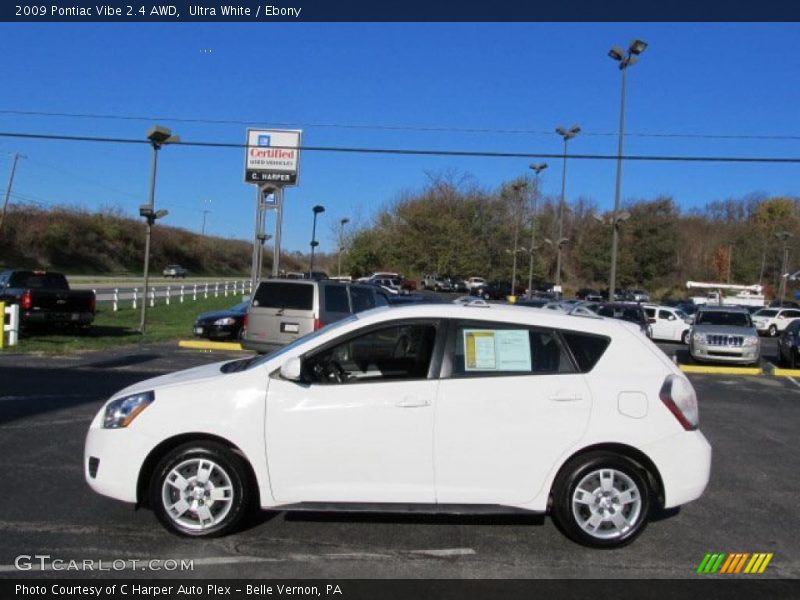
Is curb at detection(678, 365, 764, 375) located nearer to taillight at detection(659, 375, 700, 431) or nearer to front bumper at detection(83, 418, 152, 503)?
taillight at detection(659, 375, 700, 431)

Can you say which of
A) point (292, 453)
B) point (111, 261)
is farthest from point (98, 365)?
point (111, 261)

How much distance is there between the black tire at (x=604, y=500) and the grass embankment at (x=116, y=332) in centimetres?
1357

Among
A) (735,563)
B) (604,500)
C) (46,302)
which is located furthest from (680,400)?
(46,302)

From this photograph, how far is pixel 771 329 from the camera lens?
122 feet

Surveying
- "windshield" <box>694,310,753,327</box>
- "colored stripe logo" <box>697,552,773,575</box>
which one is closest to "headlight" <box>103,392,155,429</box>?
"colored stripe logo" <box>697,552,773,575</box>

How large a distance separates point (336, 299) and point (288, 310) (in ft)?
3.35

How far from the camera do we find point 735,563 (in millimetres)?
4766

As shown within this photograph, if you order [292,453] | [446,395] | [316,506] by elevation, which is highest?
[446,395]

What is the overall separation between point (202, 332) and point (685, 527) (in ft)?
51.9

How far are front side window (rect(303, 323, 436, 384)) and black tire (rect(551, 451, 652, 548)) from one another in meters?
1.21

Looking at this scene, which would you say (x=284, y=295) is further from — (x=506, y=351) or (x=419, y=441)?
(x=419, y=441)

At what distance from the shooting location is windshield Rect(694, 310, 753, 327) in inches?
793
